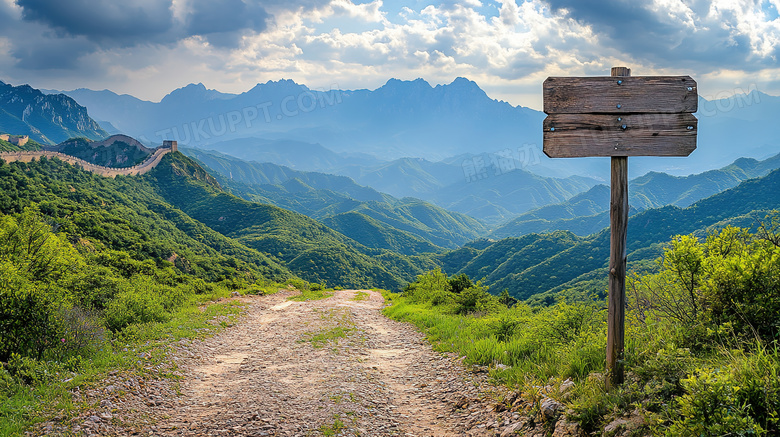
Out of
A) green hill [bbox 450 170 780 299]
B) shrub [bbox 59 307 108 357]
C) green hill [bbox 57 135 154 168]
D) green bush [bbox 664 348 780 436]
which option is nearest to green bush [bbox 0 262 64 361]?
shrub [bbox 59 307 108 357]

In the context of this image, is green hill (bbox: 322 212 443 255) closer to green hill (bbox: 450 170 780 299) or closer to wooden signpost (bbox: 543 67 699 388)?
green hill (bbox: 450 170 780 299)

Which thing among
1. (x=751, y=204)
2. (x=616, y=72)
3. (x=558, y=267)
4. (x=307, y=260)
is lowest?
(x=558, y=267)

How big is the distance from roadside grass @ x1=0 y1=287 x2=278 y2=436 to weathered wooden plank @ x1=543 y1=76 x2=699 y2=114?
7.48m

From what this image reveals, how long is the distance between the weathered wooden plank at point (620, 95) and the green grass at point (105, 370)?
7.46 metres

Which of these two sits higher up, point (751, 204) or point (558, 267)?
point (751, 204)

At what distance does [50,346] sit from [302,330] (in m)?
6.37

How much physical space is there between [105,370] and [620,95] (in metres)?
8.90

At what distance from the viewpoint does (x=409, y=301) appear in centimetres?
1917

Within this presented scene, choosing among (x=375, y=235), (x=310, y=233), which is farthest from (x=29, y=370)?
(x=375, y=235)

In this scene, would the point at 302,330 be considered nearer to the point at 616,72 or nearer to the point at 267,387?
the point at 267,387

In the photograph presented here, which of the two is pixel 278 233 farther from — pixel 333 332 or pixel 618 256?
pixel 618 256

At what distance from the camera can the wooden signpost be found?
463cm

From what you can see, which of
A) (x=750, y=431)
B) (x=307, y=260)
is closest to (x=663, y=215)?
(x=307, y=260)

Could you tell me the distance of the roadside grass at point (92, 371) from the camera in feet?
16.9
